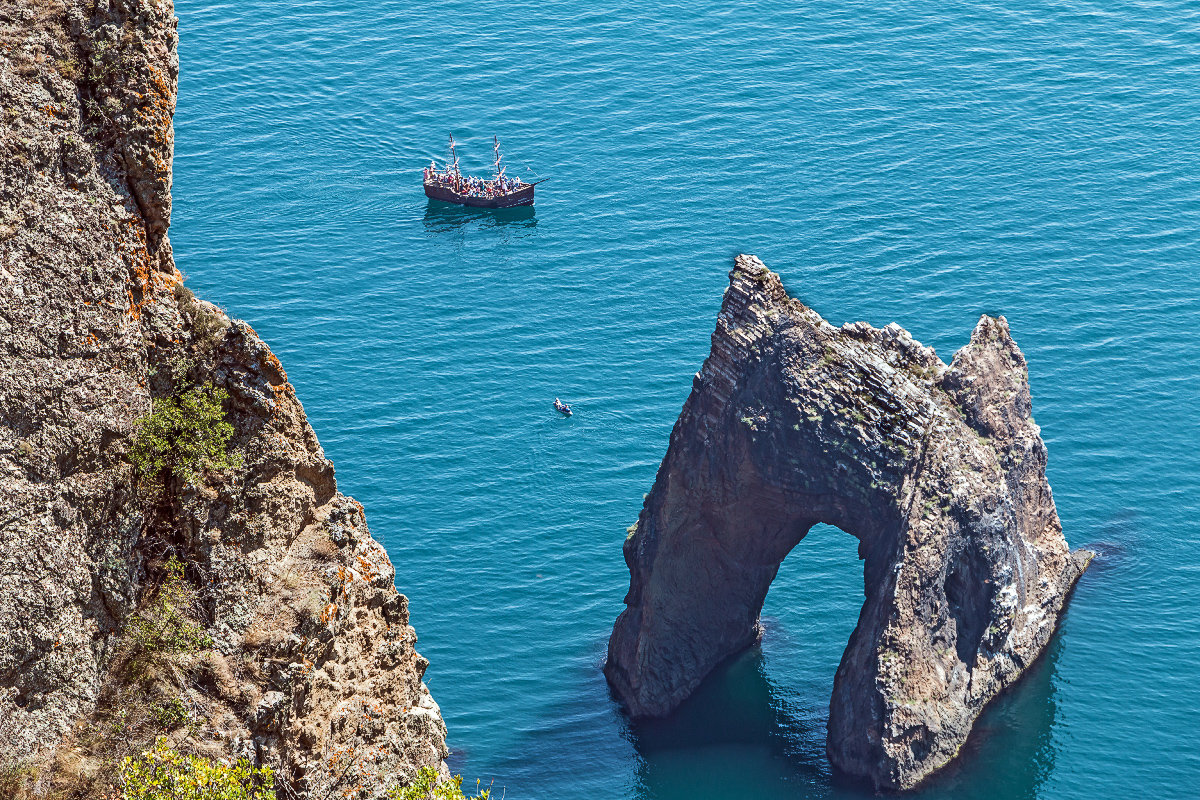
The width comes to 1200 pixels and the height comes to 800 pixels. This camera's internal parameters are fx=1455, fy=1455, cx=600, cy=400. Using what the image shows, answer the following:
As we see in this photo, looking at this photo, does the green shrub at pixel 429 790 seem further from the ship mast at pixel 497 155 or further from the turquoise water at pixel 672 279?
the ship mast at pixel 497 155

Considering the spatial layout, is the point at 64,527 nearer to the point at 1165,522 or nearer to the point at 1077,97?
the point at 1165,522

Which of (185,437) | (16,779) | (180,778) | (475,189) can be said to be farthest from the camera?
(475,189)

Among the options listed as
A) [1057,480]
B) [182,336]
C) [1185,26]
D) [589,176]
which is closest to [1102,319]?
[1057,480]

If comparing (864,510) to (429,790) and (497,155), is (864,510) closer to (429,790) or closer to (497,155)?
(429,790)

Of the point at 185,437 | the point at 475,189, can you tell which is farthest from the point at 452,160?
the point at 185,437

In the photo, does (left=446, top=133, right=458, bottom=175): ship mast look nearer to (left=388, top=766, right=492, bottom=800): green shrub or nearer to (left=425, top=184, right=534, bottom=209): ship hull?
(left=425, top=184, right=534, bottom=209): ship hull

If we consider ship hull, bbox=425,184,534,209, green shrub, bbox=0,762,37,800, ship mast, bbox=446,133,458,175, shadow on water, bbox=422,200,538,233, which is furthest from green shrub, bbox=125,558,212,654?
ship mast, bbox=446,133,458,175
